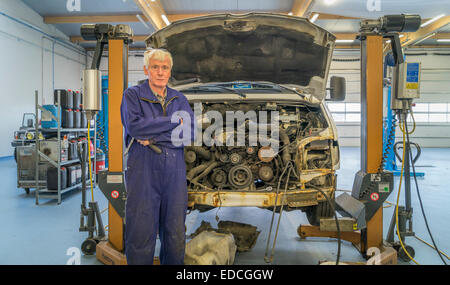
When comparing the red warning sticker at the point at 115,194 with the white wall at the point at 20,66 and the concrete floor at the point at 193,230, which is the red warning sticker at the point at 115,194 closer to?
the concrete floor at the point at 193,230

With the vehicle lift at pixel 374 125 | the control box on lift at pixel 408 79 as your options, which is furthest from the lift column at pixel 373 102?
the control box on lift at pixel 408 79

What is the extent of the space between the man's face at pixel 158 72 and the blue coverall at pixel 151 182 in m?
0.08

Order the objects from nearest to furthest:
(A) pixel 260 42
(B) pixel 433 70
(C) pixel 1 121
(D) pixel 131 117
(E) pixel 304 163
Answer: (D) pixel 131 117 < (E) pixel 304 163 < (A) pixel 260 42 < (C) pixel 1 121 < (B) pixel 433 70

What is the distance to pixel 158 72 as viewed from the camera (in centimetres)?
206

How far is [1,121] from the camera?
9.86 metres

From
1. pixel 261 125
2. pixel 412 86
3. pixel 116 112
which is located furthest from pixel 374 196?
pixel 116 112

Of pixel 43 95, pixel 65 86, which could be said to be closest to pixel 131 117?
pixel 43 95

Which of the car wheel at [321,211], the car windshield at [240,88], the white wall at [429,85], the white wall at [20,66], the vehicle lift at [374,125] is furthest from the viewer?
the white wall at [429,85]

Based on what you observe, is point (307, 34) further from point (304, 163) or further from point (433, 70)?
point (433, 70)

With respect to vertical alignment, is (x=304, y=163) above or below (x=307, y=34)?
below

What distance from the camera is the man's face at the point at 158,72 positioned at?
2053mm

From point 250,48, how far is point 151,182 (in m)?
2.06

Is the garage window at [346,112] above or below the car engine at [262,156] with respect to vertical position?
above

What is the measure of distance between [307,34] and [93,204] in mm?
2750
